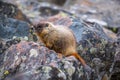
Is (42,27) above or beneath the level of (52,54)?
beneath

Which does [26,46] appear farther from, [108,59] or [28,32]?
[108,59]

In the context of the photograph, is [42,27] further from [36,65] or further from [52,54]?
[36,65]

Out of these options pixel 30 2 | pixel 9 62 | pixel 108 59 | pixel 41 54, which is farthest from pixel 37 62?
pixel 30 2

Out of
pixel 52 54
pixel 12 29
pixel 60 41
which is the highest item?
pixel 52 54

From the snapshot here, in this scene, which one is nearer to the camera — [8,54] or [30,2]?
[8,54]

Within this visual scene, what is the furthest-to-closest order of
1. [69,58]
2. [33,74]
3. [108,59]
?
1. [108,59]
2. [69,58]
3. [33,74]

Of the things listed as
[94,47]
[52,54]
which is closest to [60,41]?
[52,54]
